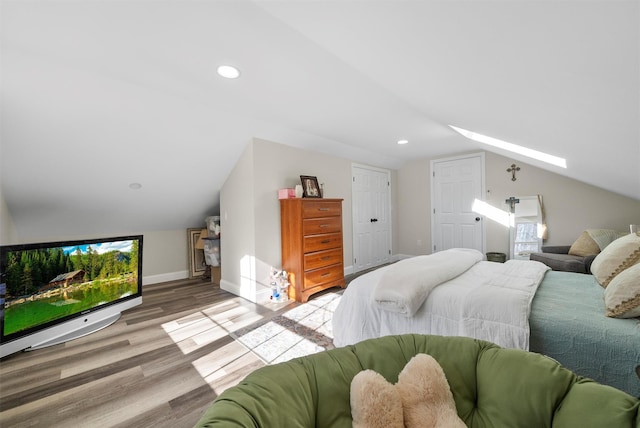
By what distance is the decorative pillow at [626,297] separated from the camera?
120 centimetres

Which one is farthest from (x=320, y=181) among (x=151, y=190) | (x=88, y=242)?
(x=88, y=242)

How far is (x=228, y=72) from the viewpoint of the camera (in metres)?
1.99

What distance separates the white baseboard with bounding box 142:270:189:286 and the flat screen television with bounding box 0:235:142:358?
1.27 metres

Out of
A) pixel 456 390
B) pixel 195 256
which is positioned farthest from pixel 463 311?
pixel 195 256

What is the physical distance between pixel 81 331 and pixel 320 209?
286cm

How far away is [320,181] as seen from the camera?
4.18m

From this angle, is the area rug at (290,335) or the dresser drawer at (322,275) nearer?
the area rug at (290,335)

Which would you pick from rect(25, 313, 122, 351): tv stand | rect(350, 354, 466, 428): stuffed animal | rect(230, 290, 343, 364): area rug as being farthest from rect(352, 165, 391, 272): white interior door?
rect(350, 354, 466, 428): stuffed animal

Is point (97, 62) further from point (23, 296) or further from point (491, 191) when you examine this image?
point (491, 191)

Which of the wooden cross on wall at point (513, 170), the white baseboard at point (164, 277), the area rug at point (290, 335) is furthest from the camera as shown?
the wooden cross on wall at point (513, 170)

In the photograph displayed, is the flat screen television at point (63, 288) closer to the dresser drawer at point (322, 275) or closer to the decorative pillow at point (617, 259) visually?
the dresser drawer at point (322, 275)

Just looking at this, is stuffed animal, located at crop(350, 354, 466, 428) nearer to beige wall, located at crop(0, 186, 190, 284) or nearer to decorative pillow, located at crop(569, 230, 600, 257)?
decorative pillow, located at crop(569, 230, 600, 257)

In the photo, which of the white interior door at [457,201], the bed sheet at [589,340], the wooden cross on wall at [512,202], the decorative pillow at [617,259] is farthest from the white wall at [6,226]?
the wooden cross on wall at [512,202]

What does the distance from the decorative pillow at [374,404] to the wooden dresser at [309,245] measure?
8.29ft
